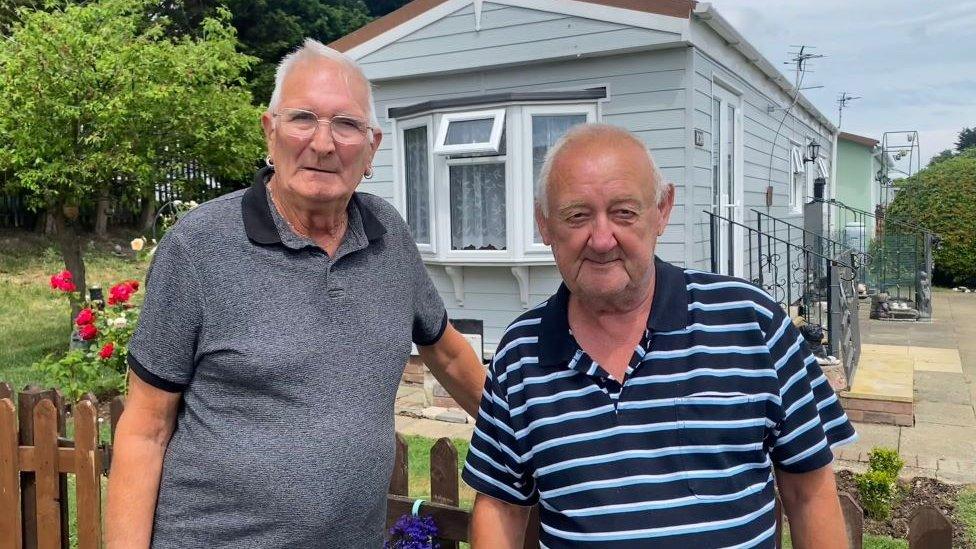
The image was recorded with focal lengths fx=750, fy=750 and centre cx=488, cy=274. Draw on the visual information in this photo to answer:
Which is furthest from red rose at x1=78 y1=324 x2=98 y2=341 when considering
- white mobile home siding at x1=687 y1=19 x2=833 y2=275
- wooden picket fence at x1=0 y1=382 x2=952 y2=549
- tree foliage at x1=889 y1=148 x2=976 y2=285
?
tree foliage at x1=889 y1=148 x2=976 y2=285

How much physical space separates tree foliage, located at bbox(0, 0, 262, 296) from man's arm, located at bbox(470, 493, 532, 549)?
301 inches

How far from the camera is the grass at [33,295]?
29.6 feet

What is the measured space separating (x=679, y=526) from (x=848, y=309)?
6420 mm

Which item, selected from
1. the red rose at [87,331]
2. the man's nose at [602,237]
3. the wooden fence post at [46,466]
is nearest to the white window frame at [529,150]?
the red rose at [87,331]

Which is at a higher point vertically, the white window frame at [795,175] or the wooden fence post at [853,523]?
the white window frame at [795,175]

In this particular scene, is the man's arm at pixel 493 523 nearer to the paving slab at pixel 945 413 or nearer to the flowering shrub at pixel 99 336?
the flowering shrub at pixel 99 336

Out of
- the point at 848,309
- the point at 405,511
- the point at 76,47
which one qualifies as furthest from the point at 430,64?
the point at 405,511

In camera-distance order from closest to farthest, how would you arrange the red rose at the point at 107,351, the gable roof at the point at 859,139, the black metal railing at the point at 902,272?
1. the red rose at the point at 107,351
2. the black metal railing at the point at 902,272
3. the gable roof at the point at 859,139

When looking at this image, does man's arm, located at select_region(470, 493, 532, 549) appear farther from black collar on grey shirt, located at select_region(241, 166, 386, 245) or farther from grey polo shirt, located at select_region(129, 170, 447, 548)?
black collar on grey shirt, located at select_region(241, 166, 386, 245)

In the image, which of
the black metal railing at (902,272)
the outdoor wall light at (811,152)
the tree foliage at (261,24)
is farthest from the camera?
the tree foliage at (261,24)

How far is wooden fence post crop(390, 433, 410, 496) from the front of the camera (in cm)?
248

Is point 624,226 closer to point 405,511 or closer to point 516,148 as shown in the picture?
point 405,511

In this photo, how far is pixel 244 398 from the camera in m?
1.65

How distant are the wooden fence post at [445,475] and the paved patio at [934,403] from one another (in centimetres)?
328
